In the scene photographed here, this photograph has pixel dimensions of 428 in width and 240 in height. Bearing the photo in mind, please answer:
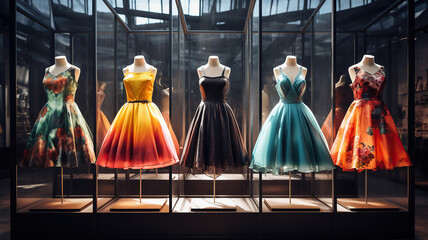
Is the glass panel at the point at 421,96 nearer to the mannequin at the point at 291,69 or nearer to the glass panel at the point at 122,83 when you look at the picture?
the mannequin at the point at 291,69

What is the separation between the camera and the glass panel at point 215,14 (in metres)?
3.13

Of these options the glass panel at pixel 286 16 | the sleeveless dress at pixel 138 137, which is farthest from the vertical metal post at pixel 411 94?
the sleeveless dress at pixel 138 137

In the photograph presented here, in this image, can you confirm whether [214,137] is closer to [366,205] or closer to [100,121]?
[100,121]

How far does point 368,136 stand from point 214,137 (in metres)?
1.35

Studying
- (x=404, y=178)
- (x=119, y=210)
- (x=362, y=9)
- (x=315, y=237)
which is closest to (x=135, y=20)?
(x=119, y=210)

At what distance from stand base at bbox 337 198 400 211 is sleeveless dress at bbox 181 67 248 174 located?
105 centimetres

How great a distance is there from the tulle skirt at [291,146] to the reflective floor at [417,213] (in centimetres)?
127

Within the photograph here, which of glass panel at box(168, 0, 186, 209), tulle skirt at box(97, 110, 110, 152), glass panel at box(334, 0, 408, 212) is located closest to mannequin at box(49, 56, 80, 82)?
tulle skirt at box(97, 110, 110, 152)

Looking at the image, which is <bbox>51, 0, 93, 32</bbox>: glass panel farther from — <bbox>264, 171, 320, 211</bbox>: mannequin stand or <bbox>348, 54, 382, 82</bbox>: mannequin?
<bbox>348, 54, 382, 82</bbox>: mannequin

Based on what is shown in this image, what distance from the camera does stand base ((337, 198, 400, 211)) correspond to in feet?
7.46

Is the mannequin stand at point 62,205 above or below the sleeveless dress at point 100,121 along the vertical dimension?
below

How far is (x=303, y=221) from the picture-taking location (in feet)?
7.35

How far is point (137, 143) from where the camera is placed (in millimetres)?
2176

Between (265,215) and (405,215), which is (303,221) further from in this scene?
(405,215)
